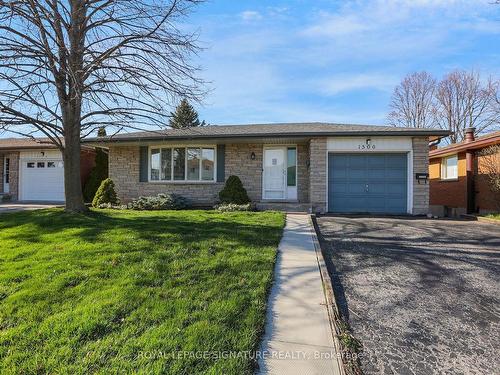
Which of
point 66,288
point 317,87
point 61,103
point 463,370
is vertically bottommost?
point 463,370

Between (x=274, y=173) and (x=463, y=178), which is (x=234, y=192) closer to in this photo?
(x=274, y=173)

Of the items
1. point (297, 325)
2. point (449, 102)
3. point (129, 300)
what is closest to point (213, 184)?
point (129, 300)

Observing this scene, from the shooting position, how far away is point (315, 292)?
380 cm

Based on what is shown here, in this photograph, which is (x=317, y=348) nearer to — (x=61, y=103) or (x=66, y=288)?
(x=66, y=288)

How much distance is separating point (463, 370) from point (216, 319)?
77.7 inches

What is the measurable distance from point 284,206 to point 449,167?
956cm

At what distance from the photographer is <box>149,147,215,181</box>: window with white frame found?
42.8ft

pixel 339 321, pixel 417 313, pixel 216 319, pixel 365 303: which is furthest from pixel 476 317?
pixel 216 319

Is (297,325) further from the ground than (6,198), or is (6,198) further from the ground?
(6,198)

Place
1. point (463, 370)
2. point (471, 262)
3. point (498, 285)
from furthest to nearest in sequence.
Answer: point (471, 262) → point (498, 285) → point (463, 370)

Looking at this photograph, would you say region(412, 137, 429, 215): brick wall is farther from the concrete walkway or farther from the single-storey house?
the concrete walkway

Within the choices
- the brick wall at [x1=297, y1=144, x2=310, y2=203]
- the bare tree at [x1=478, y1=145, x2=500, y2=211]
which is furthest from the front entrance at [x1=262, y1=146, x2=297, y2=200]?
the bare tree at [x1=478, y1=145, x2=500, y2=211]

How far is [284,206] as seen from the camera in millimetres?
11648

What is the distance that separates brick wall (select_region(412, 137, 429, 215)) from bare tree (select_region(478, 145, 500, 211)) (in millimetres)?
2718
